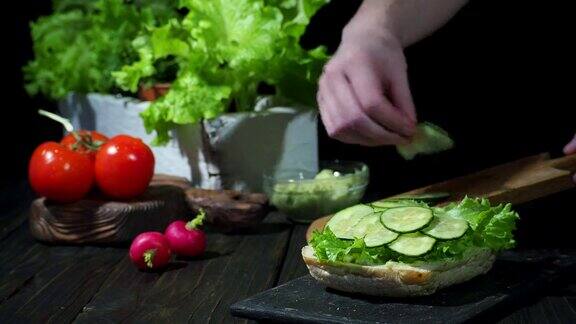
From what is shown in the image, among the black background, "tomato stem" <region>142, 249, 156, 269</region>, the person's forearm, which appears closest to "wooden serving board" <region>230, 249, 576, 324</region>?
"tomato stem" <region>142, 249, 156, 269</region>

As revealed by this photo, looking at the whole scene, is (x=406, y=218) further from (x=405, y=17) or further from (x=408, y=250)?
(x=405, y=17)

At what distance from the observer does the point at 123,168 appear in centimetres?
338

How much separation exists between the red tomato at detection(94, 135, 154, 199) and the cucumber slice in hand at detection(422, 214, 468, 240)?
4.01ft

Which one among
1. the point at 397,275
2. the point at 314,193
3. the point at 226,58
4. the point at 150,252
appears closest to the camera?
the point at 397,275

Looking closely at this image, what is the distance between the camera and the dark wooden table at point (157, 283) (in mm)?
2547

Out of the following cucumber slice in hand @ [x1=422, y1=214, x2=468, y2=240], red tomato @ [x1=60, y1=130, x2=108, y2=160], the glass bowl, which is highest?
red tomato @ [x1=60, y1=130, x2=108, y2=160]

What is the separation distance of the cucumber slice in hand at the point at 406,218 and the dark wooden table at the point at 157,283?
0.30 meters

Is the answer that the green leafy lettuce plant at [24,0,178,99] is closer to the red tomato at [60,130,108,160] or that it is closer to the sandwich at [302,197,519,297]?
the red tomato at [60,130,108,160]

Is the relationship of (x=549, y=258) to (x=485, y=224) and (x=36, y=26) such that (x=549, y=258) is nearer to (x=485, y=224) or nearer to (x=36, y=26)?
(x=485, y=224)

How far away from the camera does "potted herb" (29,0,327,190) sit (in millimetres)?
3676

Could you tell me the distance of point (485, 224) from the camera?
259 cm

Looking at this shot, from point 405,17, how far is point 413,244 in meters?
1.20

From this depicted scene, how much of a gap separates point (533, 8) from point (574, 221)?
3.44ft

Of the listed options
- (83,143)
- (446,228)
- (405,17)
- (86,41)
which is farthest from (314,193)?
(86,41)
